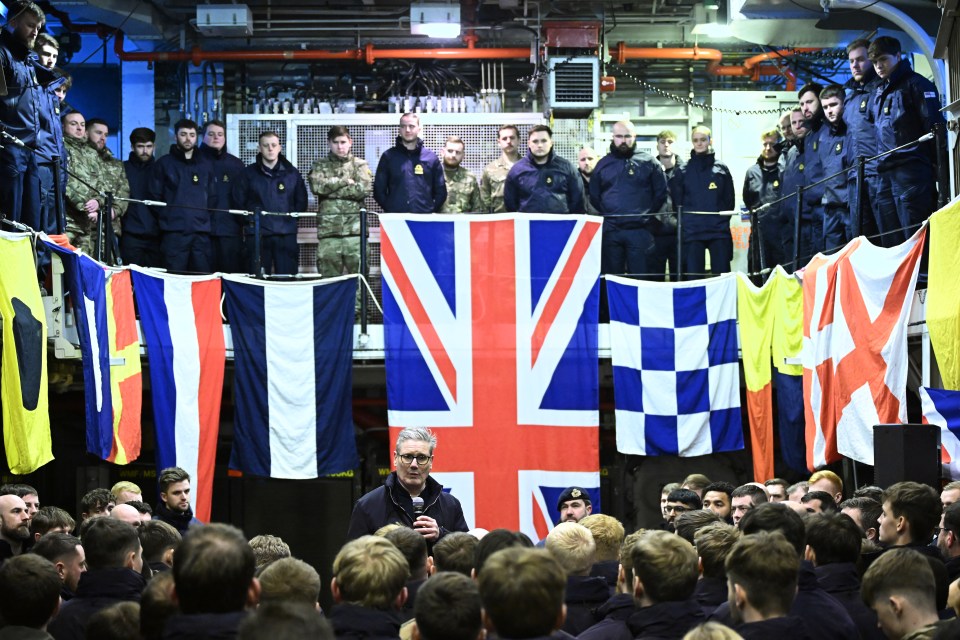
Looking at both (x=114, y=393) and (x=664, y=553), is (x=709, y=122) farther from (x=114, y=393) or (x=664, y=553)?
(x=664, y=553)

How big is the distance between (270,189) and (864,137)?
5.74 m

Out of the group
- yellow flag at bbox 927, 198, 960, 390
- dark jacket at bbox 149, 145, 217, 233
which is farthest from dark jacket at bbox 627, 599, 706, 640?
dark jacket at bbox 149, 145, 217, 233

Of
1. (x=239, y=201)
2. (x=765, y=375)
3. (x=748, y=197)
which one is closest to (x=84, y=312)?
(x=239, y=201)

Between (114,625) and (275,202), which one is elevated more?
(275,202)

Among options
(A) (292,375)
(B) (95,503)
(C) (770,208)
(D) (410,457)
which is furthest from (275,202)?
(D) (410,457)

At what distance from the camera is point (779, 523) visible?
180 inches

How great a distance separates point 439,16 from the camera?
14.6 m

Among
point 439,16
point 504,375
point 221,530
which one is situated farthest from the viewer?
point 439,16

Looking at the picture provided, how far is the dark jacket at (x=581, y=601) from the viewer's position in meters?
4.93

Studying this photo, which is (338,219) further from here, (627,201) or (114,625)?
(114,625)

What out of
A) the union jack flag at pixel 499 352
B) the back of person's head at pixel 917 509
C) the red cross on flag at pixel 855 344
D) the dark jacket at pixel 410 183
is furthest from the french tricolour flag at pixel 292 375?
the back of person's head at pixel 917 509

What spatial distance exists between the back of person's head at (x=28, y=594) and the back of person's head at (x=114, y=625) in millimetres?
382

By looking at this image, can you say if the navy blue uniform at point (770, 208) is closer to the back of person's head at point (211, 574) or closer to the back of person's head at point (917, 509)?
the back of person's head at point (917, 509)

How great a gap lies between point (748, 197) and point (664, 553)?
30.6 feet
